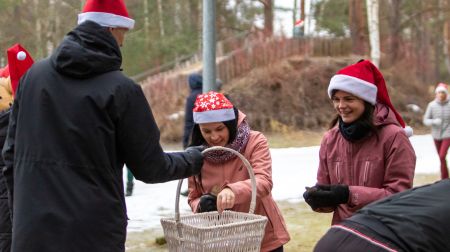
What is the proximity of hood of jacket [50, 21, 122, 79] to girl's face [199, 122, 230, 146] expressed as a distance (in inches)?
37.2

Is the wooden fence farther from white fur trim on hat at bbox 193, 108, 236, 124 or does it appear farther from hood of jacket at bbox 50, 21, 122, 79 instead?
hood of jacket at bbox 50, 21, 122, 79

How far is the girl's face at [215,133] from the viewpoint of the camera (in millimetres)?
3838

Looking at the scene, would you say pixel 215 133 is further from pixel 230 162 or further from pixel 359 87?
pixel 359 87

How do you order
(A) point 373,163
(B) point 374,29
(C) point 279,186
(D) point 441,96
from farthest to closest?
(B) point 374,29 → (D) point 441,96 → (C) point 279,186 → (A) point 373,163

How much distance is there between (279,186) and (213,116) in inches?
285

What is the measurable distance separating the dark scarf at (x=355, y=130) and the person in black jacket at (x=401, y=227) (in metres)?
1.39

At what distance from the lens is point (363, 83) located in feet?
11.8

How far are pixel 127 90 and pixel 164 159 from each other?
13.4 inches

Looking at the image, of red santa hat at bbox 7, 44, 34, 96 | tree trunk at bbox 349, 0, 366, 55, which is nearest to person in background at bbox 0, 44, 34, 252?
red santa hat at bbox 7, 44, 34, 96

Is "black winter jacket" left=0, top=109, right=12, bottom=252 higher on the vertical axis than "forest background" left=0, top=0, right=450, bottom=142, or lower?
higher

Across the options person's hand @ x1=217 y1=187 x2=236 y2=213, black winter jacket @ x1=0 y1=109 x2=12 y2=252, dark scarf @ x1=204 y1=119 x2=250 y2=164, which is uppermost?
dark scarf @ x1=204 y1=119 x2=250 y2=164

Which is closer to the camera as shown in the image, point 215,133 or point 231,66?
point 215,133

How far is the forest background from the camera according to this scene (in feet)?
73.6

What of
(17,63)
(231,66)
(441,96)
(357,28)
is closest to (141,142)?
(17,63)
